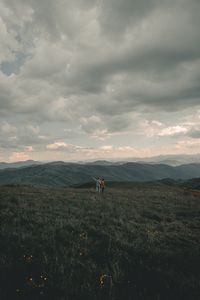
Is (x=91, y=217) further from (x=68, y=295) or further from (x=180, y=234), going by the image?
(x=68, y=295)

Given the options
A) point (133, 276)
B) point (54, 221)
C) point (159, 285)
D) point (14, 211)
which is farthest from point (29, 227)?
point (159, 285)

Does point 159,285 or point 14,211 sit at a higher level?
point 14,211

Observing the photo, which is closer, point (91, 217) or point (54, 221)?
point (54, 221)

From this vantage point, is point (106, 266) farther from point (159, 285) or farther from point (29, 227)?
point (29, 227)

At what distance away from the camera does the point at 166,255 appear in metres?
12.7

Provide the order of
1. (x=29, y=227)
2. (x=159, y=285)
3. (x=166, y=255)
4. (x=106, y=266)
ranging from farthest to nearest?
(x=29, y=227)
(x=166, y=255)
(x=106, y=266)
(x=159, y=285)

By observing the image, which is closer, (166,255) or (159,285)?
(159,285)

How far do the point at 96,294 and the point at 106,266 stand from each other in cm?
197

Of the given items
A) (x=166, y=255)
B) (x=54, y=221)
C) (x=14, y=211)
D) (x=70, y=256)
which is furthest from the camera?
(x=14, y=211)

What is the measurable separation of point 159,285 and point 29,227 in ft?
25.0

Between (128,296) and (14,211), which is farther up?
(14,211)

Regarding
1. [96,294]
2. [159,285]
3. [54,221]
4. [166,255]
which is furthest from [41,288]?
[54,221]

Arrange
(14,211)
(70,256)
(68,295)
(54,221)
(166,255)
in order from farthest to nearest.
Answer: (14,211) < (54,221) < (166,255) < (70,256) < (68,295)

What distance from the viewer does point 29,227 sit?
15117 millimetres
